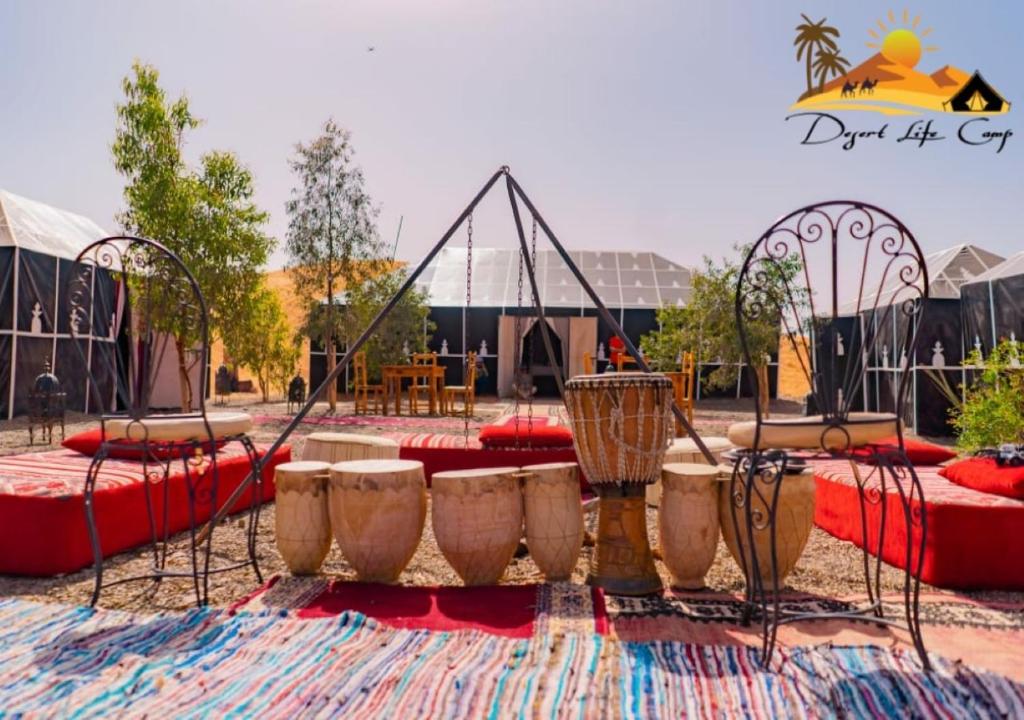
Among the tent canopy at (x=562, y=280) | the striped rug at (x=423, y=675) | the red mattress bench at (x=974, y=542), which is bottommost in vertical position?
the striped rug at (x=423, y=675)

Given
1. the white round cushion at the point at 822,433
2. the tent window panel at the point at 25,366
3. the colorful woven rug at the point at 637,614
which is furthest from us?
the tent window panel at the point at 25,366

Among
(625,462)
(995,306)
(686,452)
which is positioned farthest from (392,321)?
(625,462)

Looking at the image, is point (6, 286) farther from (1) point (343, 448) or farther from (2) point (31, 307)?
(1) point (343, 448)

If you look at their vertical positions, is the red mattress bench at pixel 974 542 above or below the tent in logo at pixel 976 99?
below

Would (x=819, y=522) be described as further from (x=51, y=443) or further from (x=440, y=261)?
(x=440, y=261)

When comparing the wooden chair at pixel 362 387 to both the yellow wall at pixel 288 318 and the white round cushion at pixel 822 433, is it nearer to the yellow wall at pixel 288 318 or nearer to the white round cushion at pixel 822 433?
the yellow wall at pixel 288 318

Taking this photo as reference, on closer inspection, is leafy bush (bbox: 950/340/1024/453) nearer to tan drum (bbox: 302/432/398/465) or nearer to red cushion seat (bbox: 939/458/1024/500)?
red cushion seat (bbox: 939/458/1024/500)

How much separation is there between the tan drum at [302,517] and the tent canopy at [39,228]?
11486 mm

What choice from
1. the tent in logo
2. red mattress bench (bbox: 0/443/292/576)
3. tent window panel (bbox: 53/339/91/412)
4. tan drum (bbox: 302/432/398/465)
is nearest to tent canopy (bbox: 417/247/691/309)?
tent window panel (bbox: 53/339/91/412)

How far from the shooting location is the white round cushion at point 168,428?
2.92 metres

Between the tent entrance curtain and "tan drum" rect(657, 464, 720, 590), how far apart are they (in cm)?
1522

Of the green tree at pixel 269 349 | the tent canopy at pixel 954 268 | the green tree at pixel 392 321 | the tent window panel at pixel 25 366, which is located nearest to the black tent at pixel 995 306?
the tent canopy at pixel 954 268

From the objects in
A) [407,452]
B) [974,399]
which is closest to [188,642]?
[407,452]

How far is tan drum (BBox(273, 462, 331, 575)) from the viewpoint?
3.49 meters
